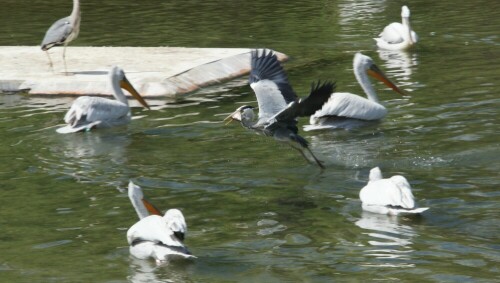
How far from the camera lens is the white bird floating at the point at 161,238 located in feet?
24.0

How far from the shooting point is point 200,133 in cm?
1192

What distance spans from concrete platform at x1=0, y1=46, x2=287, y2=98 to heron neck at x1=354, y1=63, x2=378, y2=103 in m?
2.25

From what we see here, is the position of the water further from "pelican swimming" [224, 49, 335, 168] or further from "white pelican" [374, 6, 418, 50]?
"pelican swimming" [224, 49, 335, 168]

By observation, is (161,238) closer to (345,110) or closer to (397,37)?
(345,110)

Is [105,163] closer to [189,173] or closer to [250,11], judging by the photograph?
[189,173]

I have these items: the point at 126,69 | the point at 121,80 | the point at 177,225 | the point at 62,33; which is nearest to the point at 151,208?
the point at 177,225

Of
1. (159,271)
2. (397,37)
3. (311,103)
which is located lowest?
(159,271)

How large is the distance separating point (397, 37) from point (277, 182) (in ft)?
22.3

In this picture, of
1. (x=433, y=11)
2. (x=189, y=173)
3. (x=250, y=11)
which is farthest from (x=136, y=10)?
(x=189, y=173)

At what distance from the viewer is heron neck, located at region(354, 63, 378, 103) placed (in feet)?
41.6

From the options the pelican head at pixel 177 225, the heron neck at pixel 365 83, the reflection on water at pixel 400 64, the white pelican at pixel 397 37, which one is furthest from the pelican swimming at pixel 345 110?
the pelican head at pixel 177 225

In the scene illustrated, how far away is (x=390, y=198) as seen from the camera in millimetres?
8445

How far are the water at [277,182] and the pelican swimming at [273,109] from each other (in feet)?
0.95

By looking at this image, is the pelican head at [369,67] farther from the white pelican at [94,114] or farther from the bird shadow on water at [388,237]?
the bird shadow on water at [388,237]
